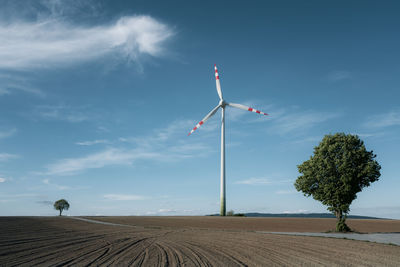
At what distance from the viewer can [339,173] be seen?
4366 centimetres

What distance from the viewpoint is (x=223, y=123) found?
90500 millimetres

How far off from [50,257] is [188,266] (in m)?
8.33

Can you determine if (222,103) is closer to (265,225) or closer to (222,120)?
(222,120)

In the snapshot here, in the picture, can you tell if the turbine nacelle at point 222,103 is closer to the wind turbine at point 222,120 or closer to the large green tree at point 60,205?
the wind turbine at point 222,120

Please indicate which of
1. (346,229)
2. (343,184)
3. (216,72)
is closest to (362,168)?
(343,184)

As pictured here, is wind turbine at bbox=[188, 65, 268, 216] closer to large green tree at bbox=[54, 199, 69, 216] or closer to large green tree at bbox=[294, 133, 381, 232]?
large green tree at bbox=[294, 133, 381, 232]

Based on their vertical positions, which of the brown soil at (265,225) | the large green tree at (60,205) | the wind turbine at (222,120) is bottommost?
the brown soil at (265,225)

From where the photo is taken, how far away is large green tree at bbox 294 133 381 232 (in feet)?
140

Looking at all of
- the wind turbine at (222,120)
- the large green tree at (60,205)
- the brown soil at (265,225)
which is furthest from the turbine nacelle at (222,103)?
the large green tree at (60,205)

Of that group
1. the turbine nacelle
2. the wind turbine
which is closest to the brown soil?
the wind turbine

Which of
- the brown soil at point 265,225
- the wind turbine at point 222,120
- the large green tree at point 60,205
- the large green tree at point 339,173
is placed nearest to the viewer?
the large green tree at point 339,173

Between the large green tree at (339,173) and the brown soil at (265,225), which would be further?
the brown soil at (265,225)

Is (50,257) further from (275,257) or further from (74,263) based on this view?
(275,257)

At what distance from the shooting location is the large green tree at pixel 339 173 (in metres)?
42.6
